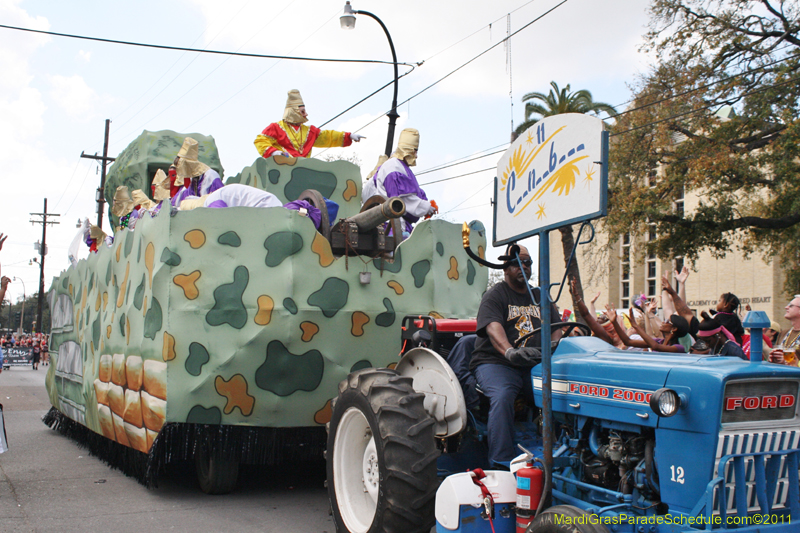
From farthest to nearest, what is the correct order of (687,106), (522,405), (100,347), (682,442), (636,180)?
(636,180) < (687,106) < (100,347) < (522,405) < (682,442)

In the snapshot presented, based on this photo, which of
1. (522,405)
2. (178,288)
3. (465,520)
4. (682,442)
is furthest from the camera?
(178,288)

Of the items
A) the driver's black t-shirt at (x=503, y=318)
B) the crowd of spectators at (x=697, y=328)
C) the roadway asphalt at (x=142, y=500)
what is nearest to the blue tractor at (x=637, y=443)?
the driver's black t-shirt at (x=503, y=318)

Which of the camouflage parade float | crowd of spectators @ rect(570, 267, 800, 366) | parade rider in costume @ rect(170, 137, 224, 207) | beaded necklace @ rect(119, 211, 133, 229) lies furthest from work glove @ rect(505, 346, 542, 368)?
beaded necklace @ rect(119, 211, 133, 229)

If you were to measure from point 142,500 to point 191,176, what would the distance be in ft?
12.8

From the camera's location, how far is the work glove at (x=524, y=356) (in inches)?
159

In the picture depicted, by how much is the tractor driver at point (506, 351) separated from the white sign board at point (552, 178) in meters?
0.39

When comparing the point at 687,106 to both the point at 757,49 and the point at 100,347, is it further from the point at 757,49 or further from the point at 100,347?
the point at 100,347

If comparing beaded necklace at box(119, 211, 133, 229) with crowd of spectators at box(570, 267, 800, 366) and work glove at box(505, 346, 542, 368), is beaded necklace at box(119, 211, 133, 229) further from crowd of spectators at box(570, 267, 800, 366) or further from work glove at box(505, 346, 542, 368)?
work glove at box(505, 346, 542, 368)

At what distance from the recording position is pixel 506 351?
421 cm

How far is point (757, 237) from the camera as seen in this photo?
59.0 ft

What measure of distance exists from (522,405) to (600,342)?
782 millimetres

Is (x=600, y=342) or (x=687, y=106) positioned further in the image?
(x=687, y=106)

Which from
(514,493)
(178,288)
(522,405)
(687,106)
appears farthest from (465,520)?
(687,106)

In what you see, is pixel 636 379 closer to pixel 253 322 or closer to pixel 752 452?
pixel 752 452
